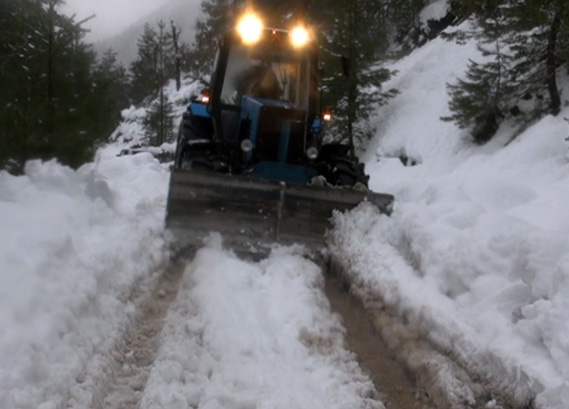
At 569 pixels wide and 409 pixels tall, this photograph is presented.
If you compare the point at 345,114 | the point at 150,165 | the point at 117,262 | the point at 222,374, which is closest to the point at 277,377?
the point at 222,374

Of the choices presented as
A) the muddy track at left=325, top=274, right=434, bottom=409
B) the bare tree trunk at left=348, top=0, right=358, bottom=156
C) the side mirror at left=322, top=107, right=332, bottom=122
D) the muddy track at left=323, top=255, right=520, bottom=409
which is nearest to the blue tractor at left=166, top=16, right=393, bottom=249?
the side mirror at left=322, top=107, right=332, bottom=122

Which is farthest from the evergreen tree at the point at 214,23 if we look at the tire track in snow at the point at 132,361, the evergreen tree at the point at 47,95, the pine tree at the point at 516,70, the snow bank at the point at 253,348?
the tire track in snow at the point at 132,361

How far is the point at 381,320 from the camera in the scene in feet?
15.3

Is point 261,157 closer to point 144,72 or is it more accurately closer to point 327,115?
point 327,115

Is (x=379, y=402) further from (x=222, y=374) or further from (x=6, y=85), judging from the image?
(x=6, y=85)

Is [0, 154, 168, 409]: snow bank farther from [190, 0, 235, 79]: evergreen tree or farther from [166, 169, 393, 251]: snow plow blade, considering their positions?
[190, 0, 235, 79]: evergreen tree

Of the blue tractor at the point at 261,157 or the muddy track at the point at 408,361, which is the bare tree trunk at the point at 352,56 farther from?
the muddy track at the point at 408,361

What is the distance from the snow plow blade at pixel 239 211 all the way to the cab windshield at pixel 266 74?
1.82 meters

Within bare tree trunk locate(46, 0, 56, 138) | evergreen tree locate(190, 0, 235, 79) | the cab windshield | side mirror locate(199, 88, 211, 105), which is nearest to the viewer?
bare tree trunk locate(46, 0, 56, 138)

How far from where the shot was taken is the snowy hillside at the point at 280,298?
332cm

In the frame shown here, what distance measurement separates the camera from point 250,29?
302 inches

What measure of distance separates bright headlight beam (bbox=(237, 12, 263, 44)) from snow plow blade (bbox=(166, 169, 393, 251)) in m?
2.26

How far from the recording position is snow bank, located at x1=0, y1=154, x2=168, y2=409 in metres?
3.19

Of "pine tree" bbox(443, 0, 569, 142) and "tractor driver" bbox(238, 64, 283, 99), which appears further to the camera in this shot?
"pine tree" bbox(443, 0, 569, 142)
